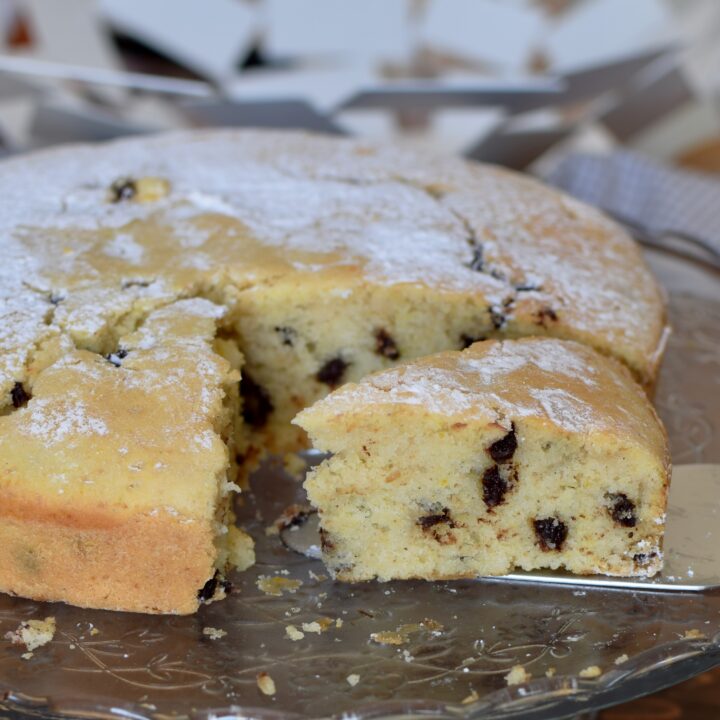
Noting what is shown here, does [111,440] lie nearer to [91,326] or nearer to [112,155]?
[91,326]

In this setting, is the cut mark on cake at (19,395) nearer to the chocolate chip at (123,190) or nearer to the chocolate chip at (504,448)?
the chocolate chip at (123,190)

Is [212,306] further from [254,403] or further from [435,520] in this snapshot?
[435,520]

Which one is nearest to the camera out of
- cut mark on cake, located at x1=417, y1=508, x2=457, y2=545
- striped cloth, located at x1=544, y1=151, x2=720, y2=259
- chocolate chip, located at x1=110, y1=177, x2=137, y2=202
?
cut mark on cake, located at x1=417, y1=508, x2=457, y2=545

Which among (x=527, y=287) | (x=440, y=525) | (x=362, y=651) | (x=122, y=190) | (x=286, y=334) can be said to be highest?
(x=122, y=190)

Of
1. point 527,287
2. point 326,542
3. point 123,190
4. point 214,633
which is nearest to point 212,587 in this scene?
Result: point 214,633

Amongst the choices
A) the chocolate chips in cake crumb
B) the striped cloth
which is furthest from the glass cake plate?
the striped cloth

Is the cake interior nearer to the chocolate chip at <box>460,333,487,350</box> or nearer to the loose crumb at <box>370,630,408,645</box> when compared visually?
the loose crumb at <box>370,630,408,645</box>

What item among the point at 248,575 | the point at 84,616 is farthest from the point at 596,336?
the point at 84,616
